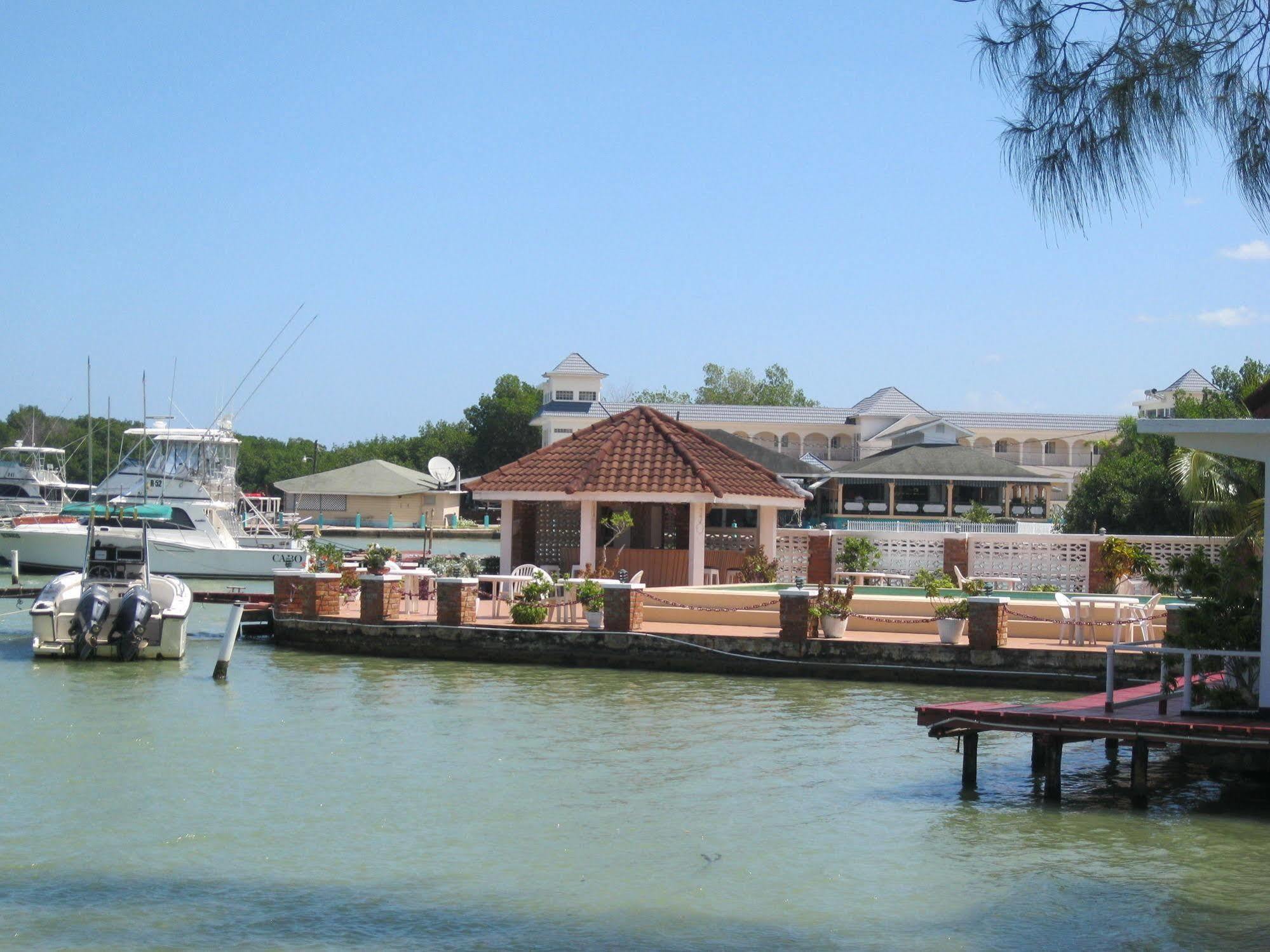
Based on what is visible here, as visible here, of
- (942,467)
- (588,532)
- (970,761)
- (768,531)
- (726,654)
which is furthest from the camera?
(942,467)

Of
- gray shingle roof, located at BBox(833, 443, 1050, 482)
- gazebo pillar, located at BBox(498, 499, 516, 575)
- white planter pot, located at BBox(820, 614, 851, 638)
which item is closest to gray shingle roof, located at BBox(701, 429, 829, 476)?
gray shingle roof, located at BBox(833, 443, 1050, 482)

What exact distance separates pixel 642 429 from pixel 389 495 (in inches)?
2096

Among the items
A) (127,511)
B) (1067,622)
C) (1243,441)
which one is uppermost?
(1243,441)

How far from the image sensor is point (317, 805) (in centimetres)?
1361

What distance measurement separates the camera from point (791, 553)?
98.7 ft

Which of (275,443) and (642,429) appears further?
(275,443)

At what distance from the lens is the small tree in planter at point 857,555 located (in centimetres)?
2903

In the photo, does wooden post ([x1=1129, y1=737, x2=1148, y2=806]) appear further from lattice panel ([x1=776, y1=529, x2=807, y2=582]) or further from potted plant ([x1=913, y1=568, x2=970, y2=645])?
lattice panel ([x1=776, y1=529, x2=807, y2=582])

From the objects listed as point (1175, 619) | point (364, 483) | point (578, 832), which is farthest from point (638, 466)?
point (364, 483)

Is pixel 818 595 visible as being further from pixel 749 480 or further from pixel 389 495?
pixel 389 495

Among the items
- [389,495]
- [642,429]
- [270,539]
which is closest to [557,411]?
[389,495]

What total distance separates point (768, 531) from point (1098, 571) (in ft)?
21.0

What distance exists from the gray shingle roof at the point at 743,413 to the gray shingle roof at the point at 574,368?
5.20 ft

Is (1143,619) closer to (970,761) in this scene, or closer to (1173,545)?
(1173,545)
